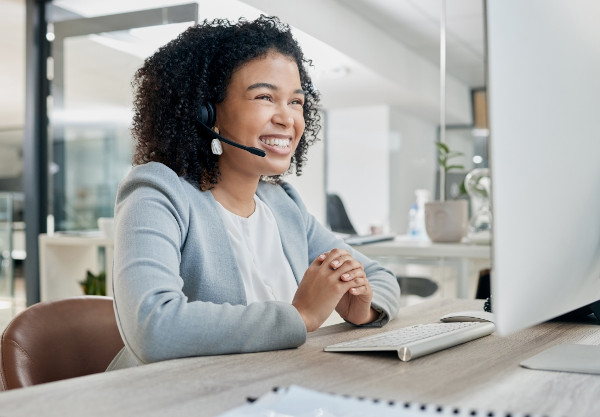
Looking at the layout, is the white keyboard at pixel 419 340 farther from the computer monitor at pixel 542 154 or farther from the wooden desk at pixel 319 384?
A: the computer monitor at pixel 542 154

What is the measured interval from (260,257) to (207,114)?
12.2 inches

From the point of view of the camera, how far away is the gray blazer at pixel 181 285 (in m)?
0.88

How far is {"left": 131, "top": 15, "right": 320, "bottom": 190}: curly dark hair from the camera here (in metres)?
1.36

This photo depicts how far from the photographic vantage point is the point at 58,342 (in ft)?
3.67

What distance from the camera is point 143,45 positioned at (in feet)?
11.9

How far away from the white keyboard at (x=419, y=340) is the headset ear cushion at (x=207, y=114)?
0.61 meters

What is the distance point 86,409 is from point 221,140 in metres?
0.80

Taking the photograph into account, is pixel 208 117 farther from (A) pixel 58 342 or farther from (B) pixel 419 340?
(B) pixel 419 340

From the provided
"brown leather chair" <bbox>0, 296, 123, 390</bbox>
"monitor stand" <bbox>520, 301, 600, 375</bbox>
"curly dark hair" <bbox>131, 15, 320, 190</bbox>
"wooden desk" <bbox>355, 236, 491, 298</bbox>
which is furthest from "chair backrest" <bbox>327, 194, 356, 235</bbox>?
"monitor stand" <bbox>520, 301, 600, 375</bbox>

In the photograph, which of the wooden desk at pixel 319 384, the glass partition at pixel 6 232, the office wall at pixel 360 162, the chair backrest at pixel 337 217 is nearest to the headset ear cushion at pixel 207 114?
the wooden desk at pixel 319 384

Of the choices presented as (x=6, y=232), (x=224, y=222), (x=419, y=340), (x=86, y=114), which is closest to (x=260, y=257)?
(x=224, y=222)

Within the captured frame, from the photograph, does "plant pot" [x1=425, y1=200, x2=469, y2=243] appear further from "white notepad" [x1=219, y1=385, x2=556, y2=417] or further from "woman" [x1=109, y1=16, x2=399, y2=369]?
"white notepad" [x1=219, y1=385, x2=556, y2=417]

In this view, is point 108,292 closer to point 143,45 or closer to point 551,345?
point 143,45

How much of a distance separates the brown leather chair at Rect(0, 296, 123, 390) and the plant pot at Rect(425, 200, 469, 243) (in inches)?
77.4
